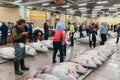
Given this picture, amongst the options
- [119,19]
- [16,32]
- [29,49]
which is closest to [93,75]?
[16,32]

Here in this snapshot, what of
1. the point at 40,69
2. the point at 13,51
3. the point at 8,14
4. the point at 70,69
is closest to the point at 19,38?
the point at 40,69

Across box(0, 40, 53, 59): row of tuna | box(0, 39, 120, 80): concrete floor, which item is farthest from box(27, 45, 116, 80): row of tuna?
box(0, 40, 53, 59): row of tuna

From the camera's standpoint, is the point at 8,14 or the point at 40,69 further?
the point at 8,14

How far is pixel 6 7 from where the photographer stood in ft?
93.2

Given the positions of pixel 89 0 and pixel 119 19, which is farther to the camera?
pixel 119 19

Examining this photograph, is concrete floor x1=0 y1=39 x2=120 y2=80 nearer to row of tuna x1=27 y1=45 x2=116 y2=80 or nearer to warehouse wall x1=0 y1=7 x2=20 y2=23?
row of tuna x1=27 y1=45 x2=116 y2=80

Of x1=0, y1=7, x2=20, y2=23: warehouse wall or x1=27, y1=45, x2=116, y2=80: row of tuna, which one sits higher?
x1=0, y1=7, x2=20, y2=23: warehouse wall

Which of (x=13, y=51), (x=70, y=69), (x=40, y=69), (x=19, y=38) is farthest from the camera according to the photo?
(x=13, y=51)

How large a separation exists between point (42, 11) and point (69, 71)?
1018 inches

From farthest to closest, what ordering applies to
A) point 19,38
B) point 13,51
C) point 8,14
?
point 8,14, point 13,51, point 19,38

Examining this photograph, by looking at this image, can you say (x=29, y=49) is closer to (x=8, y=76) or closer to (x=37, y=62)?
(x=37, y=62)

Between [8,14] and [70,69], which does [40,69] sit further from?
[8,14]

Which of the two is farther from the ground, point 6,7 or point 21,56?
point 6,7

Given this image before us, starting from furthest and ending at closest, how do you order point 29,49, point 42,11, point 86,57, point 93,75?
1. point 42,11
2. point 29,49
3. point 86,57
4. point 93,75
